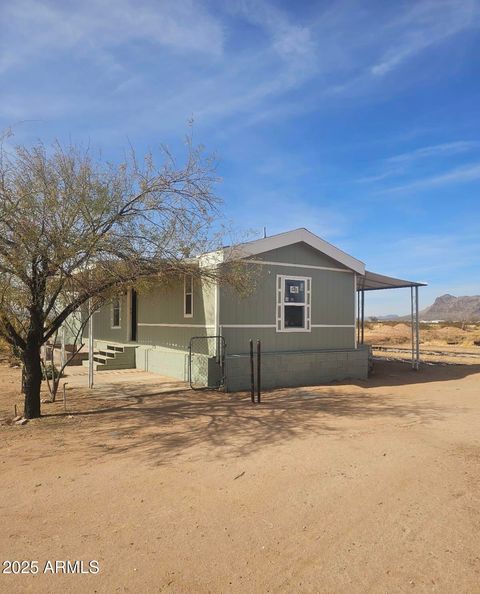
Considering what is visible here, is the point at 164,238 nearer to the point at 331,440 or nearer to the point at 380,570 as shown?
the point at 331,440

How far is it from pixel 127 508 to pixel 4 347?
Result: 273 inches

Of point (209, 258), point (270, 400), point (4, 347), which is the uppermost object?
point (209, 258)

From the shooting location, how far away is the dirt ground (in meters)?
3.04

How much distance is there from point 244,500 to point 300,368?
7.88 metres

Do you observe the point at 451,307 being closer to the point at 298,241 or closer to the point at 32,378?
the point at 298,241

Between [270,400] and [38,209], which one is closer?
[38,209]

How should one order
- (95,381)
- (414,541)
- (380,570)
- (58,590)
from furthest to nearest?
1. (95,381)
2. (414,541)
3. (380,570)
4. (58,590)

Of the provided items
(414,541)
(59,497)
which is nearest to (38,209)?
(59,497)

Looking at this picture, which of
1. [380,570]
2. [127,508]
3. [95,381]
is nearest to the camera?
[380,570]

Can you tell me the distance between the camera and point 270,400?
9.61 meters

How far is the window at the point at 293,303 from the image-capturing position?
12.2 m

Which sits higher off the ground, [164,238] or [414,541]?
[164,238]

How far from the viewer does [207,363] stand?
10789 millimetres

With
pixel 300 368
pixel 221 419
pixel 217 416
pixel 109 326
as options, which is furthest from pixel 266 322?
pixel 109 326
